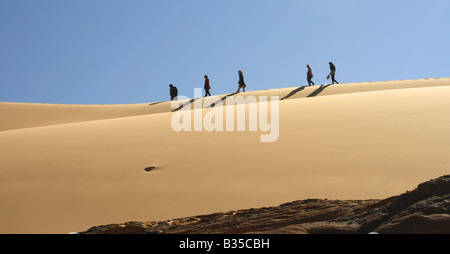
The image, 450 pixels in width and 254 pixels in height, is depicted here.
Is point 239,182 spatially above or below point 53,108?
below

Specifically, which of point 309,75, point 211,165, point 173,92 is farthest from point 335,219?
point 309,75

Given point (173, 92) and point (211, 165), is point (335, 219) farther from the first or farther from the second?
point (173, 92)

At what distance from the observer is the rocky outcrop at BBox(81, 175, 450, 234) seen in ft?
12.2

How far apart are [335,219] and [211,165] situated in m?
4.23

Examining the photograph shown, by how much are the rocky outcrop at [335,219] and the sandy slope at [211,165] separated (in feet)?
2.42

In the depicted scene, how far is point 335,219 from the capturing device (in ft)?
14.5

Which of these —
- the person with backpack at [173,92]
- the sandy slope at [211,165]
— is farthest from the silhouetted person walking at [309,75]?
the sandy slope at [211,165]

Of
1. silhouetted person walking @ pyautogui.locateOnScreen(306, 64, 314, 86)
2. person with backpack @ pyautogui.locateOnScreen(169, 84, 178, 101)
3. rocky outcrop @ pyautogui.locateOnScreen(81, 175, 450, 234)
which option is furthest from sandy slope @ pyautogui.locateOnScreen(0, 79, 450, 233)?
silhouetted person walking @ pyautogui.locateOnScreen(306, 64, 314, 86)

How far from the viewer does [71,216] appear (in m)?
6.40

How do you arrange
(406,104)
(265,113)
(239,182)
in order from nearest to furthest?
(239,182) → (406,104) → (265,113)
